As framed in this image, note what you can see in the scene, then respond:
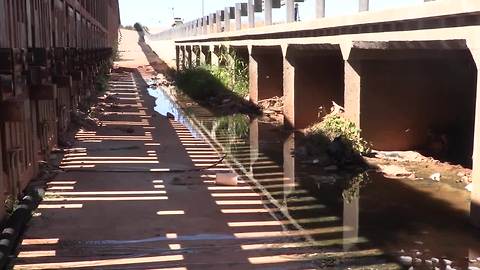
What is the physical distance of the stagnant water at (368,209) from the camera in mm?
5883

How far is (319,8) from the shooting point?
A: 37.7ft

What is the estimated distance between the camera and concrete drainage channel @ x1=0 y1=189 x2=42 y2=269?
17.7 ft

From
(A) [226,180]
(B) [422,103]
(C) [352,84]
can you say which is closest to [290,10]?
(C) [352,84]

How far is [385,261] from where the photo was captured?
5.52 meters

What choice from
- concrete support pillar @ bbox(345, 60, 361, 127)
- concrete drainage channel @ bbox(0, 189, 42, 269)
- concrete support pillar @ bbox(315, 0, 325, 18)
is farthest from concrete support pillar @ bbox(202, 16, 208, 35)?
concrete drainage channel @ bbox(0, 189, 42, 269)

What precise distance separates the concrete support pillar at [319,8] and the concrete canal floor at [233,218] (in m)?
2.63

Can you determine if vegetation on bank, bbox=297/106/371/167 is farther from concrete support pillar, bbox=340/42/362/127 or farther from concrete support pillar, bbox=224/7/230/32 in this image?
concrete support pillar, bbox=224/7/230/32

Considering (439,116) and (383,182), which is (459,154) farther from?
(383,182)

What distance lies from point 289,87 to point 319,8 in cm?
299

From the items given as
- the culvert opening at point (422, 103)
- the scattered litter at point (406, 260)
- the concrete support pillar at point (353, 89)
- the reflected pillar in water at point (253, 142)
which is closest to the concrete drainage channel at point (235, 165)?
the reflected pillar in water at point (253, 142)

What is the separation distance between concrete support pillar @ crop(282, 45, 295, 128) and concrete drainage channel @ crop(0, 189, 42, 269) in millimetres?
7495

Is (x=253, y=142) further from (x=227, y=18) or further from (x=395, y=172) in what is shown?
(x=227, y=18)

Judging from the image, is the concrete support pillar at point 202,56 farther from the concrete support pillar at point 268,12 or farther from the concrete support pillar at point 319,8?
the concrete support pillar at point 319,8

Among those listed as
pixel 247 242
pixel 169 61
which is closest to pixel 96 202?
pixel 247 242
